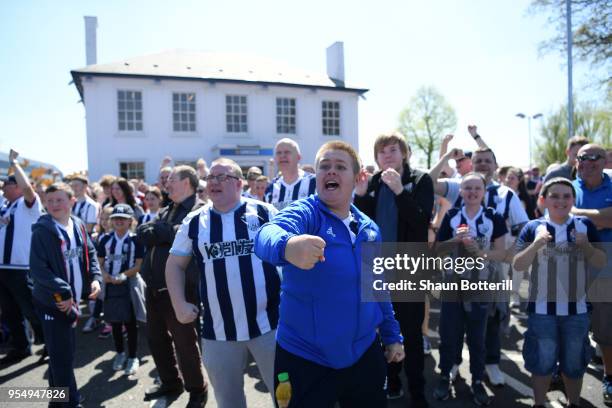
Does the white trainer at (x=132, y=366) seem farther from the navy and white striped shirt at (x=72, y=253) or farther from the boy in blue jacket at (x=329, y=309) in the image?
the boy in blue jacket at (x=329, y=309)

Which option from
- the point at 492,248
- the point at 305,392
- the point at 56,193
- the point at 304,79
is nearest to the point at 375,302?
the point at 305,392

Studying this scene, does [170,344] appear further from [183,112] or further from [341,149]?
[183,112]

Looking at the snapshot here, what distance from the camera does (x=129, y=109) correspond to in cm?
2133

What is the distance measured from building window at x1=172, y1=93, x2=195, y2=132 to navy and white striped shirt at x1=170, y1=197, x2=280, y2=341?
20507mm

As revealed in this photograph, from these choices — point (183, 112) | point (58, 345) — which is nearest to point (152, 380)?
point (58, 345)

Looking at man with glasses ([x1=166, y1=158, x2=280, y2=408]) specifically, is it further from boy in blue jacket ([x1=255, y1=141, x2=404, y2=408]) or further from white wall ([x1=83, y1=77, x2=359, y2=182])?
white wall ([x1=83, y1=77, x2=359, y2=182])

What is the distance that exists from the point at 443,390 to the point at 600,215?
2265mm

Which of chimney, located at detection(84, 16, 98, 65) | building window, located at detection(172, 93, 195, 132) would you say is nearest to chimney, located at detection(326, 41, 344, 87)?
building window, located at detection(172, 93, 195, 132)

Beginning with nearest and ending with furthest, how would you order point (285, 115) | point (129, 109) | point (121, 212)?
point (121, 212) → point (129, 109) → point (285, 115)

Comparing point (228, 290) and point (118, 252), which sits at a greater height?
point (228, 290)

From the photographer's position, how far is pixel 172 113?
22.1 metres

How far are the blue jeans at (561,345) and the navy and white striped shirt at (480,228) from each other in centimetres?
59

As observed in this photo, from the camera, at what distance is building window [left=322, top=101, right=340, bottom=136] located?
81.7ft

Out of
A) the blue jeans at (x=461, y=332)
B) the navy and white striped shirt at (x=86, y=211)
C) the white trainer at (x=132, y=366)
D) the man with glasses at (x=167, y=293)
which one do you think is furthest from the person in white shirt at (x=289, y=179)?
the navy and white striped shirt at (x=86, y=211)
